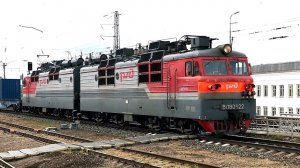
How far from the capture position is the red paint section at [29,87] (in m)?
37.9

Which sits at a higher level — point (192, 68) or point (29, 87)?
point (192, 68)

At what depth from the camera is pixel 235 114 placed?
57.4 feet

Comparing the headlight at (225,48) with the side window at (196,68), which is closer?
the side window at (196,68)

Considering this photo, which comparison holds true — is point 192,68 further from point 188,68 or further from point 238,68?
point 238,68

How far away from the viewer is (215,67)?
17.7 m

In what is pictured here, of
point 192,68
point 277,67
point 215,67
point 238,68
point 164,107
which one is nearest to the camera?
point 192,68

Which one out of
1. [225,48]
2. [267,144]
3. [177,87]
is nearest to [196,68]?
[177,87]

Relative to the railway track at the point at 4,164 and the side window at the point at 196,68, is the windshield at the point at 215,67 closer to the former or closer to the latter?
the side window at the point at 196,68

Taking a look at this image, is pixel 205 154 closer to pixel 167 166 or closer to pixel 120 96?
pixel 167 166

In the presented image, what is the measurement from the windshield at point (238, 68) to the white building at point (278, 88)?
42925 millimetres

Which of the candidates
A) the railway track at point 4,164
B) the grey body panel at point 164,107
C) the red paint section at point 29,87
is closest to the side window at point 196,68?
the grey body panel at point 164,107

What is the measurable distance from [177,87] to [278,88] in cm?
4839

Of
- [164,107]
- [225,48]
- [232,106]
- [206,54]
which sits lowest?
[164,107]

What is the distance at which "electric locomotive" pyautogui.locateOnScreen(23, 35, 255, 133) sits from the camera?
17.3m
